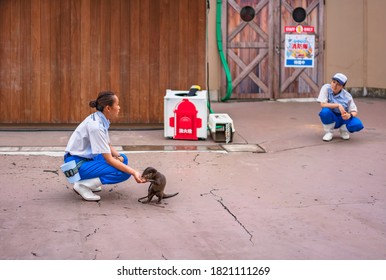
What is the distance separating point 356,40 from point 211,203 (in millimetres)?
10896

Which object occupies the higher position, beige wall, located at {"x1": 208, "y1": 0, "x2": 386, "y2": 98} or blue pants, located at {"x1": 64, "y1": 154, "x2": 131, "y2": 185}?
beige wall, located at {"x1": 208, "y1": 0, "x2": 386, "y2": 98}

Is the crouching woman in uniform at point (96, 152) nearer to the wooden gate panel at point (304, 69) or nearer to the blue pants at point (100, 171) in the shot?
the blue pants at point (100, 171)

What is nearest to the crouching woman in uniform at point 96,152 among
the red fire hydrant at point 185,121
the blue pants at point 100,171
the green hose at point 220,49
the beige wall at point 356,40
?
the blue pants at point 100,171

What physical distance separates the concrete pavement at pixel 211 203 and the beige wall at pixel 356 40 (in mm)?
5839

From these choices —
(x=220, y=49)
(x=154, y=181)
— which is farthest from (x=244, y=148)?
(x=220, y=49)

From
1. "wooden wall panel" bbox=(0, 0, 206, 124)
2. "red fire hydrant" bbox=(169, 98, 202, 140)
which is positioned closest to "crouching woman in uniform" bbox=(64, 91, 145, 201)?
"red fire hydrant" bbox=(169, 98, 202, 140)

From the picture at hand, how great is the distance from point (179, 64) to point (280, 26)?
496 cm

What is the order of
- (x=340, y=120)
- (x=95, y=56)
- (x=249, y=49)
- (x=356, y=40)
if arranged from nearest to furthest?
(x=340, y=120) → (x=95, y=56) → (x=249, y=49) → (x=356, y=40)

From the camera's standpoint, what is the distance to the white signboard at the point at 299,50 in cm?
1680

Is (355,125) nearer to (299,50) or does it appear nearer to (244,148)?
(244,148)

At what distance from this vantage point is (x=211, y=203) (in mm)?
7422

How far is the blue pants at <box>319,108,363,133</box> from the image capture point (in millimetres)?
10977

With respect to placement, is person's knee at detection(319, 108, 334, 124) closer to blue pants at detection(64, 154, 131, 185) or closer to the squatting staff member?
the squatting staff member

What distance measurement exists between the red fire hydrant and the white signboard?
6.21m
